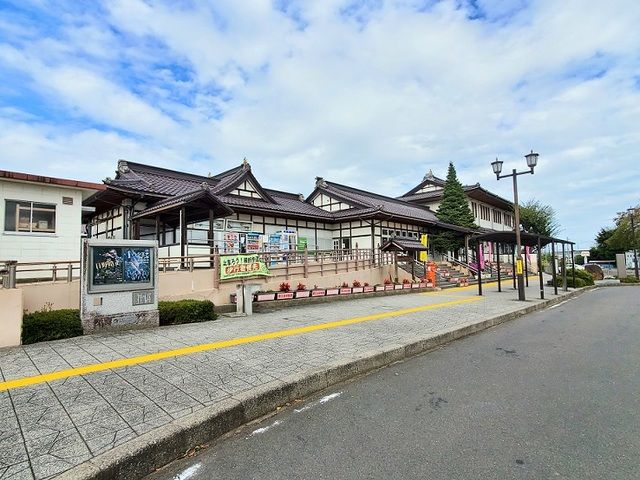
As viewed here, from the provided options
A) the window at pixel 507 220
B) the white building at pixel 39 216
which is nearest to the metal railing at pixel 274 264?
the white building at pixel 39 216

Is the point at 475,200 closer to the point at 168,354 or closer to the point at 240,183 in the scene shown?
the point at 240,183

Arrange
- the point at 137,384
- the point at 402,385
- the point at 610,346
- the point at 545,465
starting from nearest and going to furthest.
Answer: the point at 545,465 < the point at 137,384 < the point at 402,385 < the point at 610,346

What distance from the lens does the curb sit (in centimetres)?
286

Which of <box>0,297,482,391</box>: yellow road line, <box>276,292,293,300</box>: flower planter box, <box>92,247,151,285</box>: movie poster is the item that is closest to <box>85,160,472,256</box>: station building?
<box>276,292,293,300</box>: flower planter box

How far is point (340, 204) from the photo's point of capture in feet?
89.4

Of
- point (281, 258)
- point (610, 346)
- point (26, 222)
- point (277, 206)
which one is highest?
point (277, 206)

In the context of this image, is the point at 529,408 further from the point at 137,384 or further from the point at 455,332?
the point at 137,384

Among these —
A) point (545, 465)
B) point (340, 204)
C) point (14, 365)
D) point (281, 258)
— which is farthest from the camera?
point (340, 204)

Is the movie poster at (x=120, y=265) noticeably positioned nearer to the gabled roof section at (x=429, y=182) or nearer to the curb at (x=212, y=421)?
the curb at (x=212, y=421)

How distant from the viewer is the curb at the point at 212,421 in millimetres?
2861

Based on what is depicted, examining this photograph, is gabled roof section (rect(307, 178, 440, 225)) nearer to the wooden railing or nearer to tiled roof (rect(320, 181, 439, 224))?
tiled roof (rect(320, 181, 439, 224))

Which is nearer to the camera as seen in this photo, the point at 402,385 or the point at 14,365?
the point at 402,385

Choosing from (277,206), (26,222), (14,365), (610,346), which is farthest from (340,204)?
(14,365)

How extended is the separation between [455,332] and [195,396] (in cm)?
572
